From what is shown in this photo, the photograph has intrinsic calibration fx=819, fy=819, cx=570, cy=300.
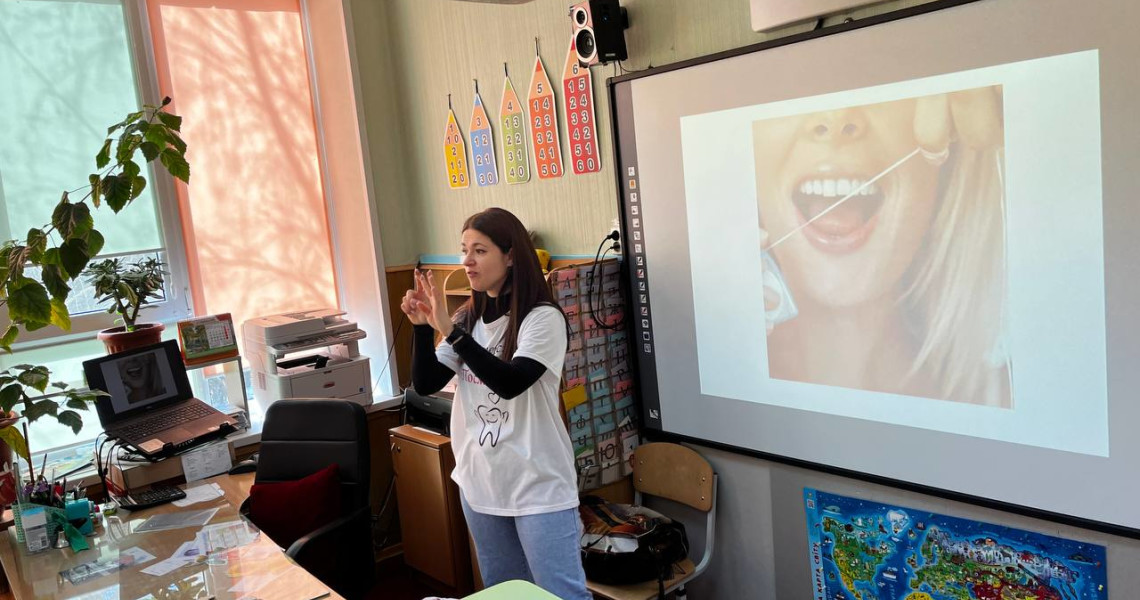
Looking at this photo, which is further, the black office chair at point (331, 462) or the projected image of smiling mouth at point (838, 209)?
the black office chair at point (331, 462)

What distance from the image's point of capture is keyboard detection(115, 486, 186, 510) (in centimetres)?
276

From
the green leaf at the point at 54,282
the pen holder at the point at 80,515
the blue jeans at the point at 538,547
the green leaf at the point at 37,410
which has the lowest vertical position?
the blue jeans at the point at 538,547

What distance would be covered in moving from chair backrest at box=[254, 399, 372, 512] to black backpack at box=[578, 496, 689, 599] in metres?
0.79

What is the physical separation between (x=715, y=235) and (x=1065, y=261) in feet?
3.32

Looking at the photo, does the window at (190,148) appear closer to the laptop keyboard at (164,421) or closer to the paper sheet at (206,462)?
the laptop keyboard at (164,421)

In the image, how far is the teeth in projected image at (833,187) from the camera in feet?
7.47

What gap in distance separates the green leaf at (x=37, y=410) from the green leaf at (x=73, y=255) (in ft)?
1.36

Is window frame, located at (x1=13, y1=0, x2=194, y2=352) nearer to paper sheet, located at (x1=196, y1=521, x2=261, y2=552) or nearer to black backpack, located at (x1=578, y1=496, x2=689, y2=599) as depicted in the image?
paper sheet, located at (x1=196, y1=521, x2=261, y2=552)

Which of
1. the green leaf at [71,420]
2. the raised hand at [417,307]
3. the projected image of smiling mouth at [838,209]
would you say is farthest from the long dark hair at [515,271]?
the green leaf at [71,420]

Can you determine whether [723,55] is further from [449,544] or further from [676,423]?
[449,544]

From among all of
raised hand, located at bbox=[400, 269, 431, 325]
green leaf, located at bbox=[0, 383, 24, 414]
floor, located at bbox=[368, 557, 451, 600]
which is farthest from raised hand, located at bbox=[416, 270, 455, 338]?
floor, located at bbox=[368, 557, 451, 600]

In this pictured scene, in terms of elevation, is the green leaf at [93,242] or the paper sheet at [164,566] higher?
the green leaf at [93,242]

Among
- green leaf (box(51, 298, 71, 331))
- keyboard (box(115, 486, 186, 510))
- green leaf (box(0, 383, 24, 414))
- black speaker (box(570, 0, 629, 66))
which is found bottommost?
keyboard (box(115, 486, 186, 510))

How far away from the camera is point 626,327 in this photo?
3.02m
